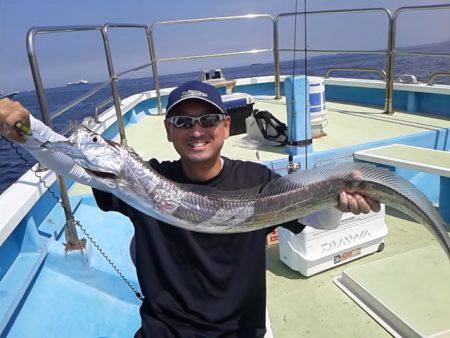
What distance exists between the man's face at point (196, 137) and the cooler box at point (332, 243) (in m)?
1.63

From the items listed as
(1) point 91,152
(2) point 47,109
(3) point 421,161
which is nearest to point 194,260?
(1) point 91,152

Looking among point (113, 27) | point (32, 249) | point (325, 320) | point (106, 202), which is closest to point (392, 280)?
point (325, 320)

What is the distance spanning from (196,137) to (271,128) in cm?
378

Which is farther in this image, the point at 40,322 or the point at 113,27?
the point at 113,27

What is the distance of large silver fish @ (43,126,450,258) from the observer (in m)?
1.59

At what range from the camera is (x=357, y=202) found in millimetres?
1848

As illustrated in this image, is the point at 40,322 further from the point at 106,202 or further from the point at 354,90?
the point at 354,90

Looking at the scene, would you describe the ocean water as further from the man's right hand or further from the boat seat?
the boat seat

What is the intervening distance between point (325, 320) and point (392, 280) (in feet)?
2.07

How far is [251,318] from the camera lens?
203cm

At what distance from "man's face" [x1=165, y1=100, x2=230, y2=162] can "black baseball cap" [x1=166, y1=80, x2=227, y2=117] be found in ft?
0.11

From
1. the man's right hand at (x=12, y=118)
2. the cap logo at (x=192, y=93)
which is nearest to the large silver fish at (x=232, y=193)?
the man's right hand at (x=12, y=118)

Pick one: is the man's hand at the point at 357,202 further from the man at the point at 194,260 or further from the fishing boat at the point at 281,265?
the fishing boat at the point at 281,265

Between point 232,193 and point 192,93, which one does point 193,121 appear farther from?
point 232,193
